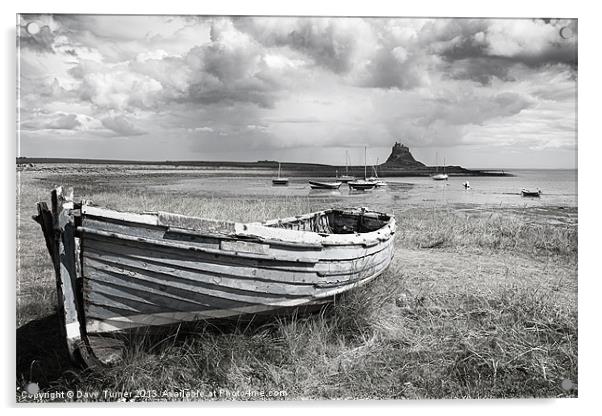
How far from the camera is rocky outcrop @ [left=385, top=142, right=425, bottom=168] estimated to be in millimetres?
4565

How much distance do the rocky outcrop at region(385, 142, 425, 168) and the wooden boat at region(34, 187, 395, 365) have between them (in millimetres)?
1635

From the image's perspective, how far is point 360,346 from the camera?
11.6ft

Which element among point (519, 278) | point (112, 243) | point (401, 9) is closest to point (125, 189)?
point (112, 243)

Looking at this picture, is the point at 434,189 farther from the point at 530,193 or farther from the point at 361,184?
the point at 530,193

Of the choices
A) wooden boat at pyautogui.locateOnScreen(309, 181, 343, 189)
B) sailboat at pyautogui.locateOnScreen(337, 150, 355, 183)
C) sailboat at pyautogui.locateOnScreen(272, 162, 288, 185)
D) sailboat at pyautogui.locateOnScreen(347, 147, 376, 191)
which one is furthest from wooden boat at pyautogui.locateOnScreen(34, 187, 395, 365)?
sailboat at pyautogui.locateOnScreen(347, 147, 376, 191)

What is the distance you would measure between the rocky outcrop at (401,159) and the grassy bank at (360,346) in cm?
113

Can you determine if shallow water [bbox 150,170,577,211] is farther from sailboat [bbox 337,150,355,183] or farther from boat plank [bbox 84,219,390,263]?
boat plank [bbox 84,219,390,263]

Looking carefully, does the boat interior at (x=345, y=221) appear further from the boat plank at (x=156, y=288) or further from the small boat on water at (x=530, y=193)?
the boat plank at (x=156, y=288)

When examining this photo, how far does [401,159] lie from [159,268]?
2.75m

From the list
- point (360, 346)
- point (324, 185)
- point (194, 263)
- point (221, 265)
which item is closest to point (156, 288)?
point (194, 263)

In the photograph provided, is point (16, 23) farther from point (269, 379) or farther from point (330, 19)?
point (269, 379)

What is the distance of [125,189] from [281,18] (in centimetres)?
217

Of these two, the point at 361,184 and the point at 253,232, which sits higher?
the point at 361,184

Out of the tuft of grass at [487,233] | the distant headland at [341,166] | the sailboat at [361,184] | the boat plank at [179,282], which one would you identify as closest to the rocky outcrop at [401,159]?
the distant headland at [341,166]
